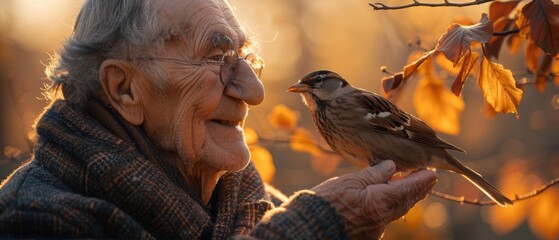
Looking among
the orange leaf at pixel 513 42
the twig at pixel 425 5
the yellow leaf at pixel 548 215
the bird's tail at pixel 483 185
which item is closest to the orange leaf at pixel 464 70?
the twig at pixel 425 5

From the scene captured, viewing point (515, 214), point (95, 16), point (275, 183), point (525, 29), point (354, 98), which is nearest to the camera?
point (525, 29)

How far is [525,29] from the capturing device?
109 inches

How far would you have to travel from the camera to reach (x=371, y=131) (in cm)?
357

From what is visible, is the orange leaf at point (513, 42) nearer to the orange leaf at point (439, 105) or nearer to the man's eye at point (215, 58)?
the orange leaf at point (439, 105)

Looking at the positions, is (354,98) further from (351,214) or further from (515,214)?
(515,214)

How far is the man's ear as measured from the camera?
10.9 ft

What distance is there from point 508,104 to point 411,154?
724mm

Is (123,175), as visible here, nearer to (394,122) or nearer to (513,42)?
(394,122)

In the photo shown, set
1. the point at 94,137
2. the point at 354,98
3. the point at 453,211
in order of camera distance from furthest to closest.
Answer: the point at 453,211 → the point at 354,98 → the point at 94,137

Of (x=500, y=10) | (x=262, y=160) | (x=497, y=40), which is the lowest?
(x=262, y=160)

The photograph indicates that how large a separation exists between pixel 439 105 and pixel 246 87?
2.92 feet

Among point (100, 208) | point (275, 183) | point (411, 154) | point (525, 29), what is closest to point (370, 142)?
point (411, 154)

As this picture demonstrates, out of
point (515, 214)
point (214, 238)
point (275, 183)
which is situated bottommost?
point (275, 183)

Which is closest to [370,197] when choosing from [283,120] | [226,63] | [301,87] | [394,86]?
[394,86]
